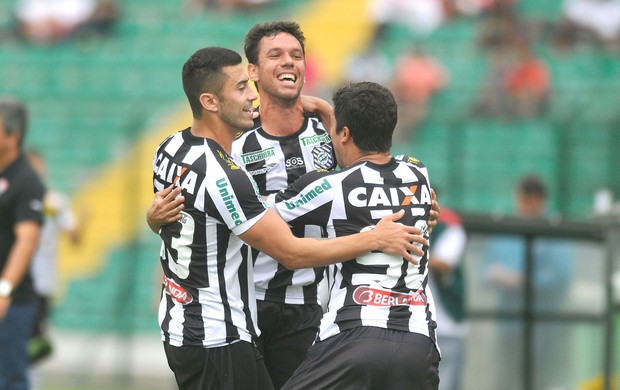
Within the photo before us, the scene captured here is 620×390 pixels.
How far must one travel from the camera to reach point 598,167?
39.6 feet

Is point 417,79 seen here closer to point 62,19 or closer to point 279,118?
point 62,19

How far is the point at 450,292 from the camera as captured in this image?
29.6 feet

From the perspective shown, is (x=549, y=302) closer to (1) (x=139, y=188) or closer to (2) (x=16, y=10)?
(1) (x=139, y=188)

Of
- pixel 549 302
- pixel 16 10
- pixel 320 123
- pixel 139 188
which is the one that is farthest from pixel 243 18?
pixel 320 123

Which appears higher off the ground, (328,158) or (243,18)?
(243,18)

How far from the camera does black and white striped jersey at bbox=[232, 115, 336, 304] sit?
549 cm

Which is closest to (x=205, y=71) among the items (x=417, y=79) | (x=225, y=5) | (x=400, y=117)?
(x=400, y=117)

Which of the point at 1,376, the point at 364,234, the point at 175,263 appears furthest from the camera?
the point at 1,376

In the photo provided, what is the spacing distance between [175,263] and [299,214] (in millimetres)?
594

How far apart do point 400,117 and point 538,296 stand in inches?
197

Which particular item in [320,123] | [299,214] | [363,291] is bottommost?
[363,291]

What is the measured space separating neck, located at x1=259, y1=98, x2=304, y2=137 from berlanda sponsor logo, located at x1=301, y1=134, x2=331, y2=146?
0.08 m

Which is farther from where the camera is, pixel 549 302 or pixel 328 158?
pixel 549 302

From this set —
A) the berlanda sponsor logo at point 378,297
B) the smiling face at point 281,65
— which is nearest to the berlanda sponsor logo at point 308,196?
the berlanda sponsor logo at point 378,297
